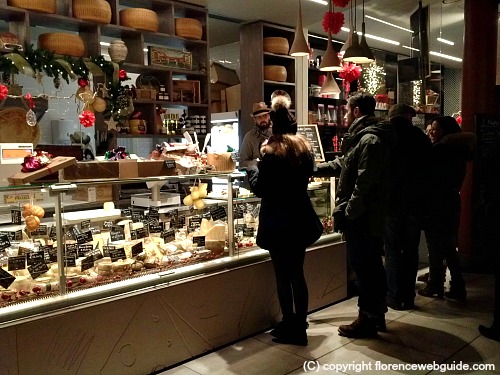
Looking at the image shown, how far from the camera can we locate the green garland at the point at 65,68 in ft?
12.0

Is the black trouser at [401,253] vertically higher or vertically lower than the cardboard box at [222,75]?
lower

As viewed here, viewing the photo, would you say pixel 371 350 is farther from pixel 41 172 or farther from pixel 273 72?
pixel 273 72

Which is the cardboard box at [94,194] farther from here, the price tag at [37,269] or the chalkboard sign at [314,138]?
the chalkboard sign at [314,138]

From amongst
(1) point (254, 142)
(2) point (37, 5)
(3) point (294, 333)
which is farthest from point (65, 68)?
(3) point (294, 333)

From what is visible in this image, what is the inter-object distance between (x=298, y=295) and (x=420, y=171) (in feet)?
5.91

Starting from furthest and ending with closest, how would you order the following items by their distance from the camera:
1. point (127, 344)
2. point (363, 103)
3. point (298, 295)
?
point (363, 103) < point (298, 295) < point (127, 344)

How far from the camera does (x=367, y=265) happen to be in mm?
3281

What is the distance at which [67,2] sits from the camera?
4.39 metres

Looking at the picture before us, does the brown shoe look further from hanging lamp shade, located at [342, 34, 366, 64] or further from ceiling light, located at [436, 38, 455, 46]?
ceiling light, located at [436, 38, 455, 46]

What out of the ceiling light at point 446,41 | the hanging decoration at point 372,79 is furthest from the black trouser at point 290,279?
the ceiling light at point 446,41

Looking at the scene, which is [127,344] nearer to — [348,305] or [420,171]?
[348,305]

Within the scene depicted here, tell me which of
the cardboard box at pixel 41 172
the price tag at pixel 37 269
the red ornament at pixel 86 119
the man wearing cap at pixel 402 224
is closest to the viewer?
the cardboard box at pixel 41 172

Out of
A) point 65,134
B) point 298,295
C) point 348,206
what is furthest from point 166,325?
point 65,134

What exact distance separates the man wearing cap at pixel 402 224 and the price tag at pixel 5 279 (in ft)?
8.88
